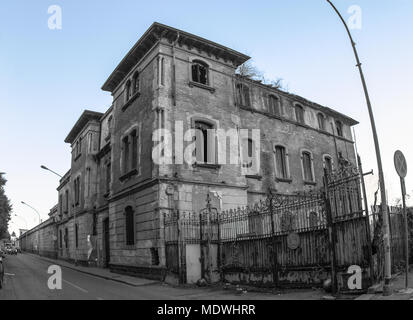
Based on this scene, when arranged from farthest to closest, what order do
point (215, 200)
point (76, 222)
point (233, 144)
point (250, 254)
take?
point (76, 222), point (233, 144), point (215, 200), point (250, 254)

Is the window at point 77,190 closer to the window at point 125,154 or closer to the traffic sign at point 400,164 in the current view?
the window at point 125,154

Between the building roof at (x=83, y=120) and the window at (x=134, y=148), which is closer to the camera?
the window at (x=134, y=148)

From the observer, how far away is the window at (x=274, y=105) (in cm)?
2211

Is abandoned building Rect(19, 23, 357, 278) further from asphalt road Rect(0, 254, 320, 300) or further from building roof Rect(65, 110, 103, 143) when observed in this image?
building roof Rect(65, 110, 103, 143)

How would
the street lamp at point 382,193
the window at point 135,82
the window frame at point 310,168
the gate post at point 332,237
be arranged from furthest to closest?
1. the window frame at point 310,168
2. the window at point 135,82
3. the gate post at point 332,237
4. the street lamp at point 382,193

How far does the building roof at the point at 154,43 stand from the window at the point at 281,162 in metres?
5.91

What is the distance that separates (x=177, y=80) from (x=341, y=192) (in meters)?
10.3

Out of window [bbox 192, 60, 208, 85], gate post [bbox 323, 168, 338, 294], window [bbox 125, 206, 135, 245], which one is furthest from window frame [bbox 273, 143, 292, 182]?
gate post [bbox 323, 168, 338, 294]

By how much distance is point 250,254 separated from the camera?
12227 millimetres

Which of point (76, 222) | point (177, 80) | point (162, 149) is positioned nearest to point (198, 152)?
point (162, 149)

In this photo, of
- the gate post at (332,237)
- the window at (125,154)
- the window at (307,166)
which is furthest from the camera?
the window at (307,166)

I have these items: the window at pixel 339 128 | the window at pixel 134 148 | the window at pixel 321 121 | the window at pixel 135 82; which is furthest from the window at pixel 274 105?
the window at pixel 134 148

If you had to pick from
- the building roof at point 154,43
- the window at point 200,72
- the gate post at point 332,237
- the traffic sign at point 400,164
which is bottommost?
the gate post at point 332,237

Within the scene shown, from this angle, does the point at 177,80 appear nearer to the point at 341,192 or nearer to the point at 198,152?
the point at 198,152
